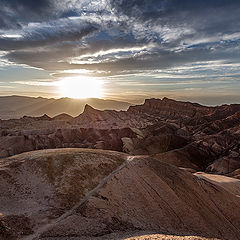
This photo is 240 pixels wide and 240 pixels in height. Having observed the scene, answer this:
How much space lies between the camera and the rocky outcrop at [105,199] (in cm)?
1752

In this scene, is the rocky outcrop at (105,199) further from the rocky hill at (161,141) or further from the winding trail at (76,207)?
the rocky hill at (161,141)

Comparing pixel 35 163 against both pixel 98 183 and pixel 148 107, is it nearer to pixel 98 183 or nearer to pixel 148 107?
pixel 98 183

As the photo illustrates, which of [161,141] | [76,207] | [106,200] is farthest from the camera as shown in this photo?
[161,141]

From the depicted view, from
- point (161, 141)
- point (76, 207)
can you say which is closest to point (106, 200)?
point (76, 207)

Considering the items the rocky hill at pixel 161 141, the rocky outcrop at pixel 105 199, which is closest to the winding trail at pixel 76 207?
the rocky outcrop at pixel 105 199

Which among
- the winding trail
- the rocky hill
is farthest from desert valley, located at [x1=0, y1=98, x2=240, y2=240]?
the rocky hill

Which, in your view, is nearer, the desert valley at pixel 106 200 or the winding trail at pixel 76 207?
the winding trail at pixel 76 207

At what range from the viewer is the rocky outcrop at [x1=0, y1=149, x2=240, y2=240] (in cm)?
1752

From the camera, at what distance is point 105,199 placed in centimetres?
2175

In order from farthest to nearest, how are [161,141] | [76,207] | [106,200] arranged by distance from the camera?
[161,141]
[106,200]
[76,207]

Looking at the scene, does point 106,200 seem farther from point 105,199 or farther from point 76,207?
point 76,207

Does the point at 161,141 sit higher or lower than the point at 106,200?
lower

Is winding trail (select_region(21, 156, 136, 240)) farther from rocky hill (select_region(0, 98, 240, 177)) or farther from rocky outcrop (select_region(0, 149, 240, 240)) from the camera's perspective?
rocky hill (select_region(0, 98, 240, 177))

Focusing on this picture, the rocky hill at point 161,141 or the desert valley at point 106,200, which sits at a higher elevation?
the desert valley at point 106,200
